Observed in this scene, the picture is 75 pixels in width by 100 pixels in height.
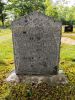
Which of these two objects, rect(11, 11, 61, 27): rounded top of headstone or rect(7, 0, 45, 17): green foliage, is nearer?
rect(11, 11, 61, 27): rounded top of headstone

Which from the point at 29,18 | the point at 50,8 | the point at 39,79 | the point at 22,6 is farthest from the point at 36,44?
the point at 22,6

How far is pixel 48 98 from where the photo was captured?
577cm

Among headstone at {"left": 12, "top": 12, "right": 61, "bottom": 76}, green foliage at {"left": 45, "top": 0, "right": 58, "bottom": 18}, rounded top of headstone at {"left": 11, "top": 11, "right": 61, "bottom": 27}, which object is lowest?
green foliage at {"left": 45, "top": 0, "right": 58, "bottom": 18}

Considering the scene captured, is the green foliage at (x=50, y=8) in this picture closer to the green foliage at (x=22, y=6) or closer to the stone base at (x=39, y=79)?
the green foliage at (x=22, y=6)

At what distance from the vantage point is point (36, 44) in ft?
23.0

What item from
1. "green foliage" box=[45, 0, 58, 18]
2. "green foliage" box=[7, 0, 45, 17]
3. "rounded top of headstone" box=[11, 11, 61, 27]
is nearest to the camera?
"rounded top of headstone" box=[11, 11, 61, 27]

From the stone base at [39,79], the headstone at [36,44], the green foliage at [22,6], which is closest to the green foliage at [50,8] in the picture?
the green foliage at [22,6]

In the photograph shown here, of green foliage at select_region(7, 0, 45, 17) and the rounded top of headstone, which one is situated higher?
the rounded top of headstone

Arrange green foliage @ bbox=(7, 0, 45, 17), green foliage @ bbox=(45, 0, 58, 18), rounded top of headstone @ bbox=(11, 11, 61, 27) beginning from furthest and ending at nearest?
green foliage @ bbox=(7, 0, 45, 17)
green foliage @ bbox=(45, 0, 58, 18)
rounded top of headstone @ bbox=(11, 11, 61, 27)

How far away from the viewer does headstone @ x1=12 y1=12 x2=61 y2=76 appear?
6816 millimetres

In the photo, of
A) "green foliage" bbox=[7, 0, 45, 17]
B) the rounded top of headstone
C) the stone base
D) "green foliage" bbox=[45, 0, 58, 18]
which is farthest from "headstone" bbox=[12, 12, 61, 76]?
"green foliage" bbox=[7, 0, 45, 17]

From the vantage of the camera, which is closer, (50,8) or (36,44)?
(36,44)

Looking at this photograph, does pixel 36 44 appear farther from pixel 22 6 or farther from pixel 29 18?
pixel 22 6

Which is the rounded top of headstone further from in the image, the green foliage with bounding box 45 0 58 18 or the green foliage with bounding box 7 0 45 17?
the green foliage with bounding box 7 0 45 17
